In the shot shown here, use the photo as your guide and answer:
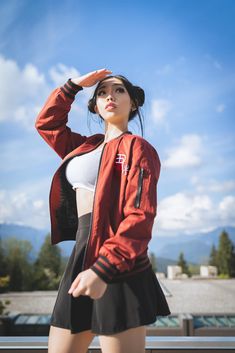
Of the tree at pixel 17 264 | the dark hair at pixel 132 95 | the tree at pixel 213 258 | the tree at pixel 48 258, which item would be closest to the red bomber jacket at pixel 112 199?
the dark hair at pixel 132 95

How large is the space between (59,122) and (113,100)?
231 millimetres

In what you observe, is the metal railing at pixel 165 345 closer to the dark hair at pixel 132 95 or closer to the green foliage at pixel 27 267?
the dark hair at pixel 132 95

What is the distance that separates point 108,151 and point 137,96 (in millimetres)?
318

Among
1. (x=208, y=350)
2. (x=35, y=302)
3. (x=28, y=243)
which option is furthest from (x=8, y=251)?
(x=208, y=350)

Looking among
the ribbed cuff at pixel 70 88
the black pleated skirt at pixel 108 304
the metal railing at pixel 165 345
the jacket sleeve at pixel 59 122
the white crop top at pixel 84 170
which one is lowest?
the metal railing at pixel 165 345

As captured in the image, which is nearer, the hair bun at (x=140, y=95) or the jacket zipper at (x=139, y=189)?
the jacket zipper at (x=139, y=189)

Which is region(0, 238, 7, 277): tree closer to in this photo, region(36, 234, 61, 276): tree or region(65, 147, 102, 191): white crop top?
region(36, 234, 61, 276): tree

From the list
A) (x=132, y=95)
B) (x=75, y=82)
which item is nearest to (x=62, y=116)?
(x=75, y=82)

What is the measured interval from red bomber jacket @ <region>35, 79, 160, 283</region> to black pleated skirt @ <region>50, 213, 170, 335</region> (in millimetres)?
43

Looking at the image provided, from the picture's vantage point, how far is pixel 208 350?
6.14ft

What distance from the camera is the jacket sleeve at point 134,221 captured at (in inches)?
39.8

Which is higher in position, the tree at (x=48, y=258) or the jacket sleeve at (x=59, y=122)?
the tree at (x=48, y=258)

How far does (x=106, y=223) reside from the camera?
1.16 metres

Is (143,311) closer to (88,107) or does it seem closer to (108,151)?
(108,151)
